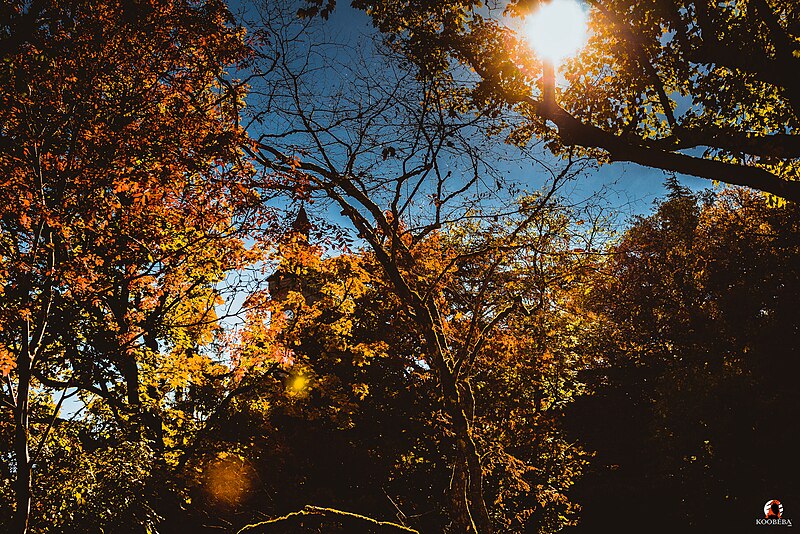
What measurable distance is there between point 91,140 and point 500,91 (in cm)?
655

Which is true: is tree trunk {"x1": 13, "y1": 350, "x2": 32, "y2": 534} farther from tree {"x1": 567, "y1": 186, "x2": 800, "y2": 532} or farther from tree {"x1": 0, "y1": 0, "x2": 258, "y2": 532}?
tree {"x1": 567, "y1": 186, "x2": 800, "y2": 532}

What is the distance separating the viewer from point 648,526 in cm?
1986

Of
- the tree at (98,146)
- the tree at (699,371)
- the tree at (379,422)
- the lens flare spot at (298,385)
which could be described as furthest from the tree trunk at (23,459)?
the tree at (699,371)

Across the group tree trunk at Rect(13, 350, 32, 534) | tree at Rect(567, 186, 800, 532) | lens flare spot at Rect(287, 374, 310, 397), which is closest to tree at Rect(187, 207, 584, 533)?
lens flare spot at Rect(287, 374, 310, 397)

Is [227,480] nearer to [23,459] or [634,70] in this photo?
[23,459]

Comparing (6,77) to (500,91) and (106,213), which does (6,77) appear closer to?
(106,213)

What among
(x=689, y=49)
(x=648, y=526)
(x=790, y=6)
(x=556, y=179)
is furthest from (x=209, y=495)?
(x=648, y=526)

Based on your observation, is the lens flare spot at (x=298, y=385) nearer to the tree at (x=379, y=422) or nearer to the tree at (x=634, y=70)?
the tree at (x=379, y=422)

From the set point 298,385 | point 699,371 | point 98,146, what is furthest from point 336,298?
point 699,371

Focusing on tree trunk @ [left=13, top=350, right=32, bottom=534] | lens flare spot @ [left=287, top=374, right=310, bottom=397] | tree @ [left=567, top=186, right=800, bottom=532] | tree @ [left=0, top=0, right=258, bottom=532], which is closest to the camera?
tree trunk @ [left=13, top=350, right=32, bottom=534]

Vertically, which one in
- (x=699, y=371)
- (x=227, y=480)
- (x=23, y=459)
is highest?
(x=699, y=371)

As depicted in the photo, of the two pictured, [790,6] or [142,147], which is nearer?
[142,147]

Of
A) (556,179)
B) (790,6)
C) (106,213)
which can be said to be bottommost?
(106,213)

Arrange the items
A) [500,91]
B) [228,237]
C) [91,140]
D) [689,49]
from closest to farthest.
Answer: [91,140] → [689,49] → [228,237] → [500,91]
